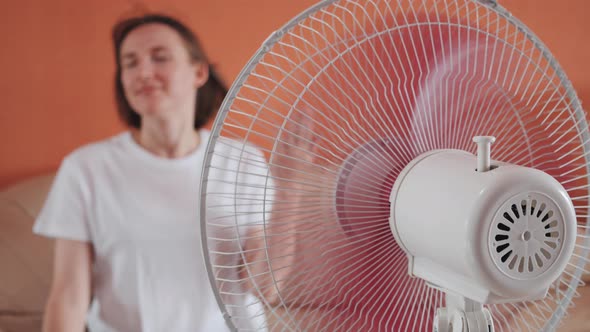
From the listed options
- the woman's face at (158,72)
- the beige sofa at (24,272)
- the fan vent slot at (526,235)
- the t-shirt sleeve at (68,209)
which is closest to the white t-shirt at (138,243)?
the t-shirt sleeve at (68,209)

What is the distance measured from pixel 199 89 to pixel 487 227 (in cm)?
115

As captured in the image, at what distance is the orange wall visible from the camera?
2223mm

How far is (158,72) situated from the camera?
142 centimetres

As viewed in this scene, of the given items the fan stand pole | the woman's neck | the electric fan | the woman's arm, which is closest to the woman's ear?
the woman's neck

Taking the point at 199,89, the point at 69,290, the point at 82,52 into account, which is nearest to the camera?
the point at 69,290

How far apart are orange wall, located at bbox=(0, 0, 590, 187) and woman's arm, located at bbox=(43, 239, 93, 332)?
0.95 m

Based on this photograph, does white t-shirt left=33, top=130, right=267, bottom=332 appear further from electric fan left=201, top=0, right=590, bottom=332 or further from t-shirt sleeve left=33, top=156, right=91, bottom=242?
electric fan left=201, top=0, right=590, bottom=332

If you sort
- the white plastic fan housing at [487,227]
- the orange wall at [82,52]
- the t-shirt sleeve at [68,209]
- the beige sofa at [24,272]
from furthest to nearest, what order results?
the orange wall at [82,52]
the beige sofa at [24,272]
the t-shirt sleeve at [68,209]
the white plastic fan housing at [487,227]

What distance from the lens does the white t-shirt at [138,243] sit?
140 centimetres

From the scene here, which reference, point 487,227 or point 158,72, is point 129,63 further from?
point 487,227

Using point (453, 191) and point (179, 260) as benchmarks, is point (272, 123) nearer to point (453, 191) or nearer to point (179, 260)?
point (453, 191)

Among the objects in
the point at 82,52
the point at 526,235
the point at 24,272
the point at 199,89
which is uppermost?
the point at 82,52

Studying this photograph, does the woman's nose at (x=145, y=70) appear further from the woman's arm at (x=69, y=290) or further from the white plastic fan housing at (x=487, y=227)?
the white plastic fan housing at (x=487, y=227)

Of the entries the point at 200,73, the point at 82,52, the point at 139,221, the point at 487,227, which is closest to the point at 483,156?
the point at 487,227
